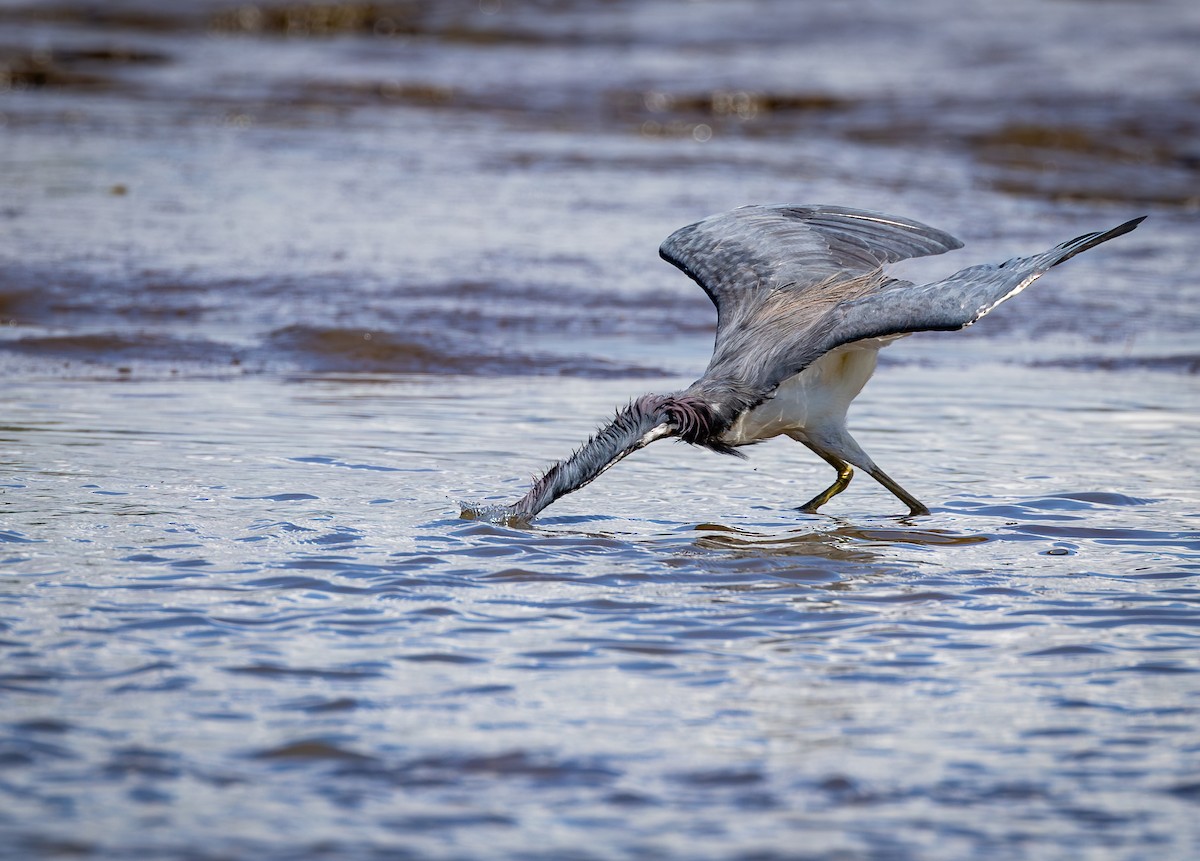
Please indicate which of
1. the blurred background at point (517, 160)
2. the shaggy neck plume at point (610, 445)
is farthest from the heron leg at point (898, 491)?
the blurred background at point (517, 160)

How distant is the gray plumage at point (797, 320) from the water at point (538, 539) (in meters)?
0.34

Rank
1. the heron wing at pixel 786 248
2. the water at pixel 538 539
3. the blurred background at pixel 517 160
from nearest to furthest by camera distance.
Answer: the water at pixel 538 539, the heron wing at pixel 786 248, the blurred background at pixel 517 160

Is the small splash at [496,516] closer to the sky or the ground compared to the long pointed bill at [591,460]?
closer to the ground

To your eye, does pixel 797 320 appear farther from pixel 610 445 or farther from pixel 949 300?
pixel 610 445

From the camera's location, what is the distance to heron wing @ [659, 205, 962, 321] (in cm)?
777

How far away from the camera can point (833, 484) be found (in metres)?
7.36

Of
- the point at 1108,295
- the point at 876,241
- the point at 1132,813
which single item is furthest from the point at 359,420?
the point at 1108,295

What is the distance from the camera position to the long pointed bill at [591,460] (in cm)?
633

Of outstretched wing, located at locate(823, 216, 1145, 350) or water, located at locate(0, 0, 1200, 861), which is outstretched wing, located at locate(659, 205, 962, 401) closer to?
outstretched wing, located at locate(823, 216, 1145, 350)

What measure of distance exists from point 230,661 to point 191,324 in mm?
6567

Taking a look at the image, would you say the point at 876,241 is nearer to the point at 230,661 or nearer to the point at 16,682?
the point at 230,661

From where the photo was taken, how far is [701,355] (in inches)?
417

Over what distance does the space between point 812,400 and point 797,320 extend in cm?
41

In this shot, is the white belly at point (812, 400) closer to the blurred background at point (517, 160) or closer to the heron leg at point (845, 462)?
the heron leg at point (845, 462)
